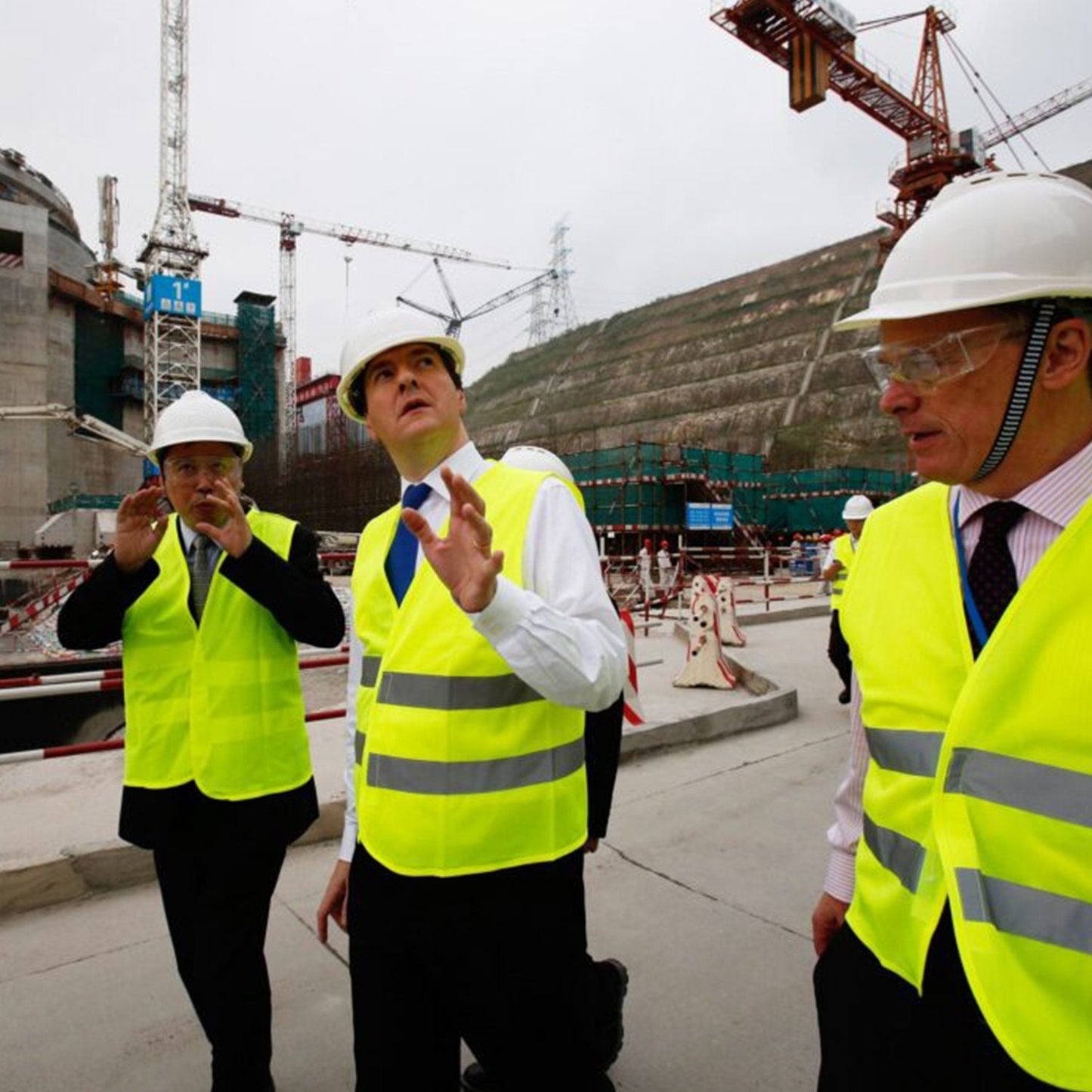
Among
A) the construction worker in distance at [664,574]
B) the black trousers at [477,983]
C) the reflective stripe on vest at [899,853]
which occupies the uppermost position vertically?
the reflective stripe on vest at [899,853]

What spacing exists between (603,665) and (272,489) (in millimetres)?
43690

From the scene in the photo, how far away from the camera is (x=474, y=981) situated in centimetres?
142

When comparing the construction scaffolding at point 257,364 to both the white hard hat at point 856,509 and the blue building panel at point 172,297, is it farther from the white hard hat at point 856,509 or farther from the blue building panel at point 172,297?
the white hard hat at point 856,509

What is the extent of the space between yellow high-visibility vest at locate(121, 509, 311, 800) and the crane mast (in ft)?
157

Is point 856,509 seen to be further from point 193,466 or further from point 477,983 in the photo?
point 477,983

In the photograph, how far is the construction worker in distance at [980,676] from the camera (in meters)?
1.01

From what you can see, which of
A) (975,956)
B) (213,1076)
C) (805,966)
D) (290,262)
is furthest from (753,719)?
(290,262)

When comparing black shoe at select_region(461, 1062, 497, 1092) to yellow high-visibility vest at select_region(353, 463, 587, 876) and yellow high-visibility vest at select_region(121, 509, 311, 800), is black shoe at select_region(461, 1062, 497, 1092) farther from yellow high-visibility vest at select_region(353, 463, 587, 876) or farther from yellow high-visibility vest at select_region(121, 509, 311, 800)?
yellow high-visibility vest at select_region(353, 463, 587, 876)

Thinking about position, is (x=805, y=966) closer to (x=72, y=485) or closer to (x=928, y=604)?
(x=928, y=604)

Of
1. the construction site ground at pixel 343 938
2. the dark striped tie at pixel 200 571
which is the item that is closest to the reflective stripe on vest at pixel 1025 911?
the construction site ground at pixel 343 938

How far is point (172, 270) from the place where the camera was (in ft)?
170

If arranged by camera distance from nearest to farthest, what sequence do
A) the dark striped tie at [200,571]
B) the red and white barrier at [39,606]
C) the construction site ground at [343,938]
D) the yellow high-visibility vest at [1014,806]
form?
the yellow high-visibility vest at [1014,806] → the dark striped tie at [200,571] → the construction site ground at [343,938] → the red and white barrier at [39,606]

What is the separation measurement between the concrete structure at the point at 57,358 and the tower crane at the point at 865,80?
33765mm

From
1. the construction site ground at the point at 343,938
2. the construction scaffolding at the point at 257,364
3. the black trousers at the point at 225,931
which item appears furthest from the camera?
the construction scaffolding at the point at 257,364
